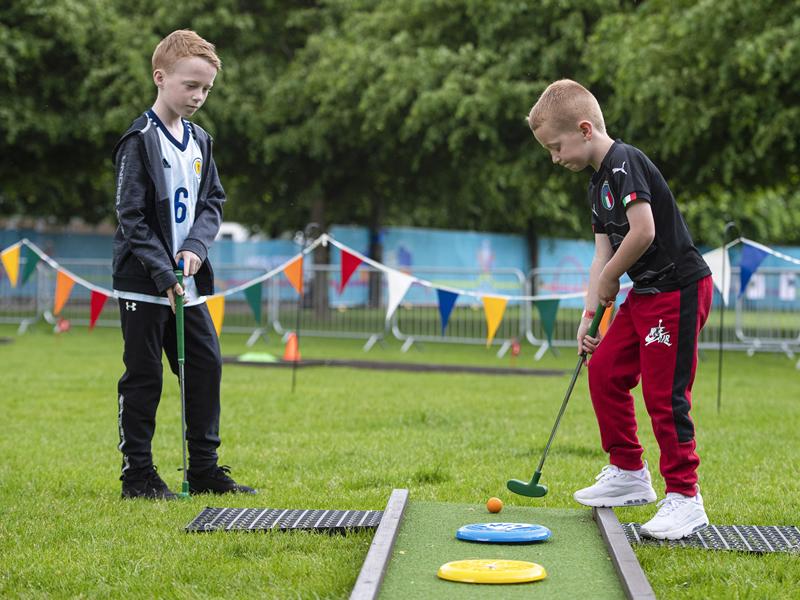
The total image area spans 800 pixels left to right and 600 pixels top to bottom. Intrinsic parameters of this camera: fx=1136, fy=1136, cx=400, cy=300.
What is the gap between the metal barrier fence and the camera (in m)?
18.5

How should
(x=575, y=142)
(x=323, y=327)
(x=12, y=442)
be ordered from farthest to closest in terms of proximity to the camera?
(x=323, y=327)
(x=12, y=442)
(x=575, y=142)

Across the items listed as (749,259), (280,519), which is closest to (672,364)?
(280,519)

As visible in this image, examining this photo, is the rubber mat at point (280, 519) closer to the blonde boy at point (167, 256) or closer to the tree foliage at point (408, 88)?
the blonde boy at point (167, 256)

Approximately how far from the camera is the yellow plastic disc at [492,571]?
3.76 meters

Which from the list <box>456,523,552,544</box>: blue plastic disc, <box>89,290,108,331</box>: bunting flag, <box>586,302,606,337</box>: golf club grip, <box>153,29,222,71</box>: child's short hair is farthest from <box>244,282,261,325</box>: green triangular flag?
<box>456,523,552,544</box>: blue plastic disc

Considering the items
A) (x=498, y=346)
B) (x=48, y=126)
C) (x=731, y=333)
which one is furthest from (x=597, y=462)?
(x=48, y=126)

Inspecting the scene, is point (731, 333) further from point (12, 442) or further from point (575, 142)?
point (575, 142)

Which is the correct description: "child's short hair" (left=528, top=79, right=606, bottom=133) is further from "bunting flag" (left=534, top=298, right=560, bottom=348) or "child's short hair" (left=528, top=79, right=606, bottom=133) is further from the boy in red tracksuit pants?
"bunting flag" (left=534, top=298, right=560, bottom=348)

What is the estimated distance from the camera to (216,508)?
5191 millimetres

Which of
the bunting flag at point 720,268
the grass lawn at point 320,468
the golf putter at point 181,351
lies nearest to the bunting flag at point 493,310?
the grass lawn at point 320,468

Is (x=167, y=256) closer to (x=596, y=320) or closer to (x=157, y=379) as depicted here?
(x=157, y=379)

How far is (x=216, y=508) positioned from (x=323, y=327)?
15.8 m

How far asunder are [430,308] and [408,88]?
411cm

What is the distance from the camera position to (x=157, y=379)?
563 centimetres
